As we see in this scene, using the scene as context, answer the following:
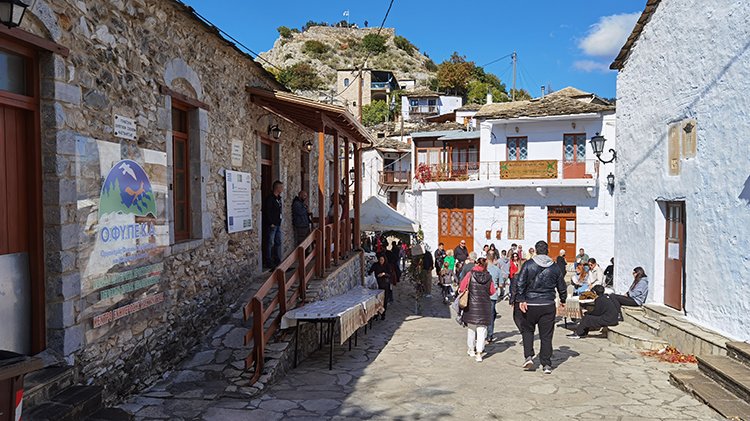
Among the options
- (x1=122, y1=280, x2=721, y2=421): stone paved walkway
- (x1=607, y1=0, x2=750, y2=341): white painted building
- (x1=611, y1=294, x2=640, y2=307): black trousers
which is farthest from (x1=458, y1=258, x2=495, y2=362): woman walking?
(x1=611, y1=294, x2=640, y2=307): black trousers

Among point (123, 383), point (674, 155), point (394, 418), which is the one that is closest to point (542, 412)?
point (394, 418)

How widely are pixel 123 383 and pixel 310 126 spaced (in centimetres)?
660

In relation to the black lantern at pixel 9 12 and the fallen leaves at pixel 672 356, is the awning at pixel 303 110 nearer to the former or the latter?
the black lantern at pixel 9 12

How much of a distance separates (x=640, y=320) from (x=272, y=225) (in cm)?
645

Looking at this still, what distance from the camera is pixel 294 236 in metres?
11.6

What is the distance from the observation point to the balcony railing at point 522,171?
2159 centimetres

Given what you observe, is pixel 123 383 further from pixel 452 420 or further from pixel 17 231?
pixel 452 420

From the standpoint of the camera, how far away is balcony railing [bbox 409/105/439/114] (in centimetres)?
4809

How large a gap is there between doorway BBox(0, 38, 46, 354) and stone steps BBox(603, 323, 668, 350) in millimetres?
7813

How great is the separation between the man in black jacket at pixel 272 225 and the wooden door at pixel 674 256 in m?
6.77

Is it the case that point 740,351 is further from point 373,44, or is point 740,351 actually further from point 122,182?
point 373,44

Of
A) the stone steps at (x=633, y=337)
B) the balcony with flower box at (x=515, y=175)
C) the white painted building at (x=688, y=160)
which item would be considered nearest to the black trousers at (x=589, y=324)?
the stone steps at (x=633, y=337)

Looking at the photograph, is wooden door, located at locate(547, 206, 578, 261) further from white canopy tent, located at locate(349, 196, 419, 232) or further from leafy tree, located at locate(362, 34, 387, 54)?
leafy tree, located at locate(362, 34, 387, 54)

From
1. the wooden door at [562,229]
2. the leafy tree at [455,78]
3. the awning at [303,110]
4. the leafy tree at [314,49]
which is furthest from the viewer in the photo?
the leafy tree at [314,49]
